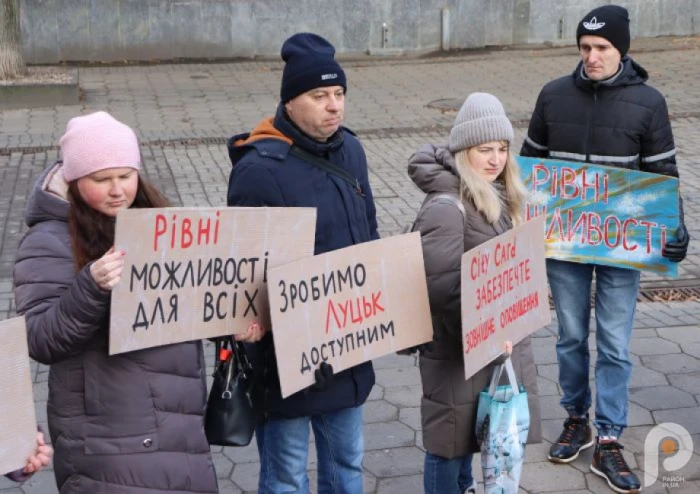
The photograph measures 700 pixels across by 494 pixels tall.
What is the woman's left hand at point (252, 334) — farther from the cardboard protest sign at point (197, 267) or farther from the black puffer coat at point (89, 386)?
the black puffer coat at point (89, 386)

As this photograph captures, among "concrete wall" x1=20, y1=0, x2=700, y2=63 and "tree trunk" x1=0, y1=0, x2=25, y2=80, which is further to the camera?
"concrete wall" x1=20, y1=0, x2=700, y2=63

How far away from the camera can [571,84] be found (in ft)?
14.2

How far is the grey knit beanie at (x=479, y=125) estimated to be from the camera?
350cm

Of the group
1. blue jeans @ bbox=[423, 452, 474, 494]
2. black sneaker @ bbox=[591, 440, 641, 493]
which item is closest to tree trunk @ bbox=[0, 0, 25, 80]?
black sneaker @ bbox=[591, 440, 641, 493]

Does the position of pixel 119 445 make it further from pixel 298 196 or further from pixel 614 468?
pixel 614 468

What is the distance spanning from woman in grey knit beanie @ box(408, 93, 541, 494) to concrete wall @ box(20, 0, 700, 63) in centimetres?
1356

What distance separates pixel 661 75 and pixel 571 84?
11.3 metres

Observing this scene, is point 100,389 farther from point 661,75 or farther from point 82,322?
point 661,75

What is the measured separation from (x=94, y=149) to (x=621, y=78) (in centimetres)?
232

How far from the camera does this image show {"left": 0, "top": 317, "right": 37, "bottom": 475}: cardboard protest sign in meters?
2.58

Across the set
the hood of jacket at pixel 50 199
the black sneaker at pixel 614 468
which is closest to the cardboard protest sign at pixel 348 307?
the hood of jacket at pixel 50 199

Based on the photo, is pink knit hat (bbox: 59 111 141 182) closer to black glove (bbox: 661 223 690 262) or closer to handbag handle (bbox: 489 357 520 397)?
handbag handle (bbox: 489 357 520 397)

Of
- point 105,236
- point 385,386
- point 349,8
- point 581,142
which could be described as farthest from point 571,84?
point 349,8

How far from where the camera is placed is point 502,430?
11.3ft
